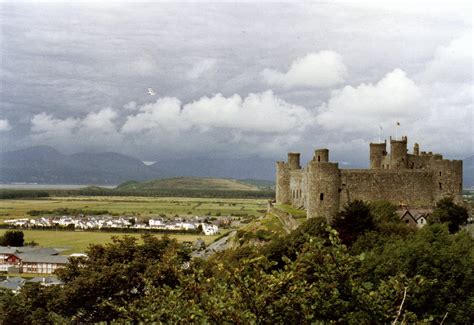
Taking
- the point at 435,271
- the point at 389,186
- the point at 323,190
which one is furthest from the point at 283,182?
the point at 435,271

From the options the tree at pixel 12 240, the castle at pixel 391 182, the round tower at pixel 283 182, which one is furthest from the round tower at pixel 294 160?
the tree at pixel 12 240

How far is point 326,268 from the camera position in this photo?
39.9 feet

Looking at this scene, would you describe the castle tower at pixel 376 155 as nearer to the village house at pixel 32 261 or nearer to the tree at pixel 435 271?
the tree at pixel 435 271

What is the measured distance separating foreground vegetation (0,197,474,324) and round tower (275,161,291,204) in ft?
35.3

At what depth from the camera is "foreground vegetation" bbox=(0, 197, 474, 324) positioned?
38.2ft

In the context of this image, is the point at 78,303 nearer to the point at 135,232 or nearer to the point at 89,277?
the point at 89,277

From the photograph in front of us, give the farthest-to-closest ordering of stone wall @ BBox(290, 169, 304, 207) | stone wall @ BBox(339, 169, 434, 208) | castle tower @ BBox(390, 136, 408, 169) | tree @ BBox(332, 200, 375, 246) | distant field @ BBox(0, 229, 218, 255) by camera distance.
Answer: distant field @ BBox(0, 229, 218, 255), stone wall @ BBox(290, 169, 304, 207), castle tower @ BBox(390, 136, 408, 169), stone wall @ BBox(339, 169, 434, 208), tree @ BBox(332, 200, 375, 246)

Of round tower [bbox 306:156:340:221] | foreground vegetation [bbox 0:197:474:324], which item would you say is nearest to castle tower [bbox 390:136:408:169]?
foreground vegetation [bbox 0:197:474:324]

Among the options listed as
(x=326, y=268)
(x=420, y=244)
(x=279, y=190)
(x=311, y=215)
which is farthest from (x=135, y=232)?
(x=326, y=268)

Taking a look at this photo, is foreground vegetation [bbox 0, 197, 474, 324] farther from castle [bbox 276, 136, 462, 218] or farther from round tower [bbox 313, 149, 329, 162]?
round tower [bbox 313, 149, 329, 162]

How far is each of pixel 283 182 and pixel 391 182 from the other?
16752 mm

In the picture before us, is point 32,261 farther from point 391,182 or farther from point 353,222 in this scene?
point 353,222

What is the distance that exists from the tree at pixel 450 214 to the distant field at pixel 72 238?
50.0 m

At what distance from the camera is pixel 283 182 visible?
2148 inches
